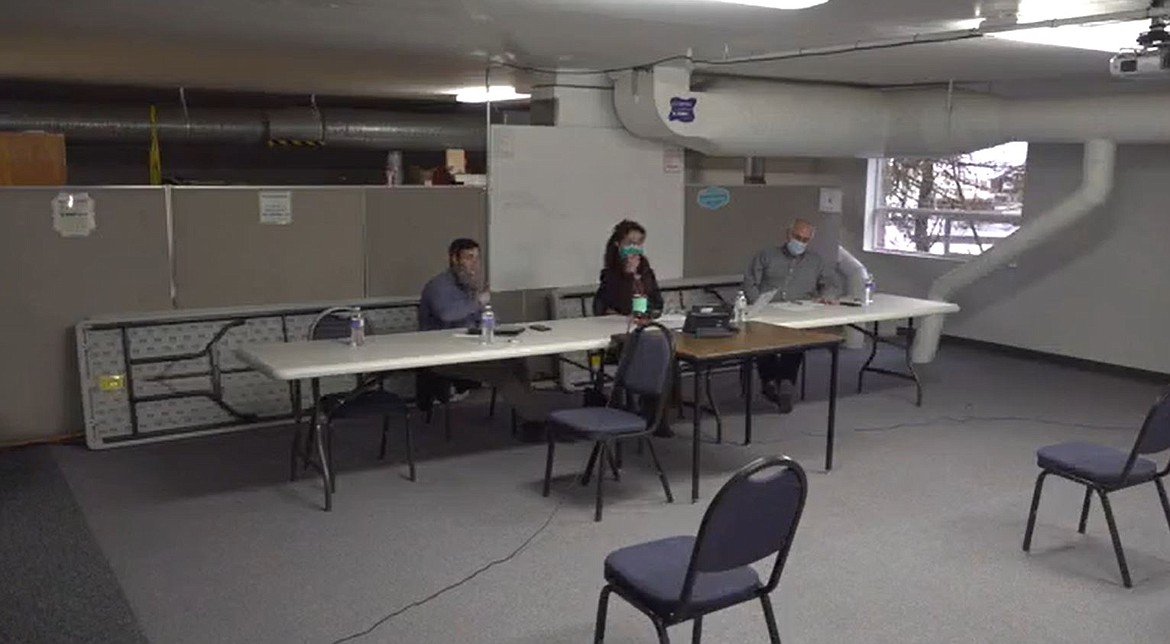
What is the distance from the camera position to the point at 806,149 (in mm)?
6879

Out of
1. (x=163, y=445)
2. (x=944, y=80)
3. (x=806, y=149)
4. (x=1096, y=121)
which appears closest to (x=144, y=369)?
(x=163, y=445)

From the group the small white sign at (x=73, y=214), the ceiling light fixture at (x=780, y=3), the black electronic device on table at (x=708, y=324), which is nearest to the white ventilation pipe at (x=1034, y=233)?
the black electronic device on table at (x=708, y=324)

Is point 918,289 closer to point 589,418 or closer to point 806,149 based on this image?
point 806,149

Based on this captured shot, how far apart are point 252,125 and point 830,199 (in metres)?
4.74

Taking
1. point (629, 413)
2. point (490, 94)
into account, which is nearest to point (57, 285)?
point (629, 413)

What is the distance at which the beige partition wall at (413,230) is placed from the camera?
20.0 feet

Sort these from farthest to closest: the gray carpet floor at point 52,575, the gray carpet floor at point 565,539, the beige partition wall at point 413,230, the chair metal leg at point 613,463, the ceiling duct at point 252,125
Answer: the ceiling duct at point 252,125 → the beige partition wall at point 413,230 → the chair metal leg at point 613,463 → the gray carpet floor at point 565,539 → the gray carpet floor at point 52,575

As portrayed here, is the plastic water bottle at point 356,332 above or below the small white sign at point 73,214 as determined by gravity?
below

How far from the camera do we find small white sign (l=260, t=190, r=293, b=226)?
5.73 metres

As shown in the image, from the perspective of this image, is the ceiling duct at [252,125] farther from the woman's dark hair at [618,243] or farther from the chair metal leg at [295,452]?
the chair metal leg at [295,452]

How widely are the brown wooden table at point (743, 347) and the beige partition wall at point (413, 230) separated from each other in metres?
2.03

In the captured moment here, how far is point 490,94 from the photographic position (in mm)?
7582

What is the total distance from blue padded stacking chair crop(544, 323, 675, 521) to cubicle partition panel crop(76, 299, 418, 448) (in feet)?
5.42

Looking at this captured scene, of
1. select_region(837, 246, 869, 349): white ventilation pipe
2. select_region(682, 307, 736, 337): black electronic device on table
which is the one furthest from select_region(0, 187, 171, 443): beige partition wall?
select_region(837, 246, 869, 349): white ventilation pipe
